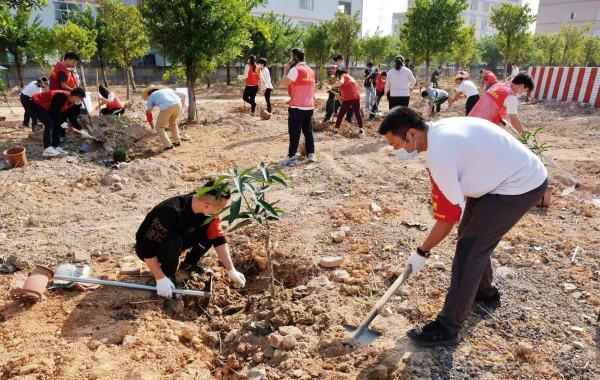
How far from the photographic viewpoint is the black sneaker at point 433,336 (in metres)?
2.39

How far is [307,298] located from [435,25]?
1430 centimetres

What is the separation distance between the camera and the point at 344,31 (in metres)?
23.6

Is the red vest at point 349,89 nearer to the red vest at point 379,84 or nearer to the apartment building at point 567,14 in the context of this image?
the red vest at point 379,84

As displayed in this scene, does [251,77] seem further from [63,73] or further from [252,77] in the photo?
[63,73]

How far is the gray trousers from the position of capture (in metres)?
2.17

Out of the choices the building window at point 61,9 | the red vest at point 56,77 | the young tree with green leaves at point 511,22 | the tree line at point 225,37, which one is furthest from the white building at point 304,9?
the red vest at point 56,77

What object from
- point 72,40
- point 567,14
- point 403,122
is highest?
point 567,14

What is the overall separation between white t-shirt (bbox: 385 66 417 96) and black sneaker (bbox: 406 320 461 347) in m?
6.24

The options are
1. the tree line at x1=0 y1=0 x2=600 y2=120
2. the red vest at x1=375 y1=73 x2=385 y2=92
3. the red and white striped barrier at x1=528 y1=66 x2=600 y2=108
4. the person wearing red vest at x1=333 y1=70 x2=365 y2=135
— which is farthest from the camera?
the red and white striped barrier at x1=528 y1=66 x2=600 y2=108

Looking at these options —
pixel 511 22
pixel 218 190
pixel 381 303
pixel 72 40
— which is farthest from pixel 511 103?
pixel 511 22

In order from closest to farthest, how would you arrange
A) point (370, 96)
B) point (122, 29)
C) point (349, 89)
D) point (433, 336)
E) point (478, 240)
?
point (478, 240)
point (433, 336)
point (349, 89)
point (370, 96)
point (122, 29)

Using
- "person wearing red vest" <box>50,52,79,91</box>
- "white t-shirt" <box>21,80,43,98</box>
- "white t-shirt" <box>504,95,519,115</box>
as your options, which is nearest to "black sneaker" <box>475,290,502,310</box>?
"white t-shirt" <box>504,95,519,115</box>

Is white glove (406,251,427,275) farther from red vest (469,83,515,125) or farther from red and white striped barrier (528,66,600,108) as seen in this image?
red and white striped barrier (528,66,600,108)

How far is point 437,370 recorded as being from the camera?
2258 mm
